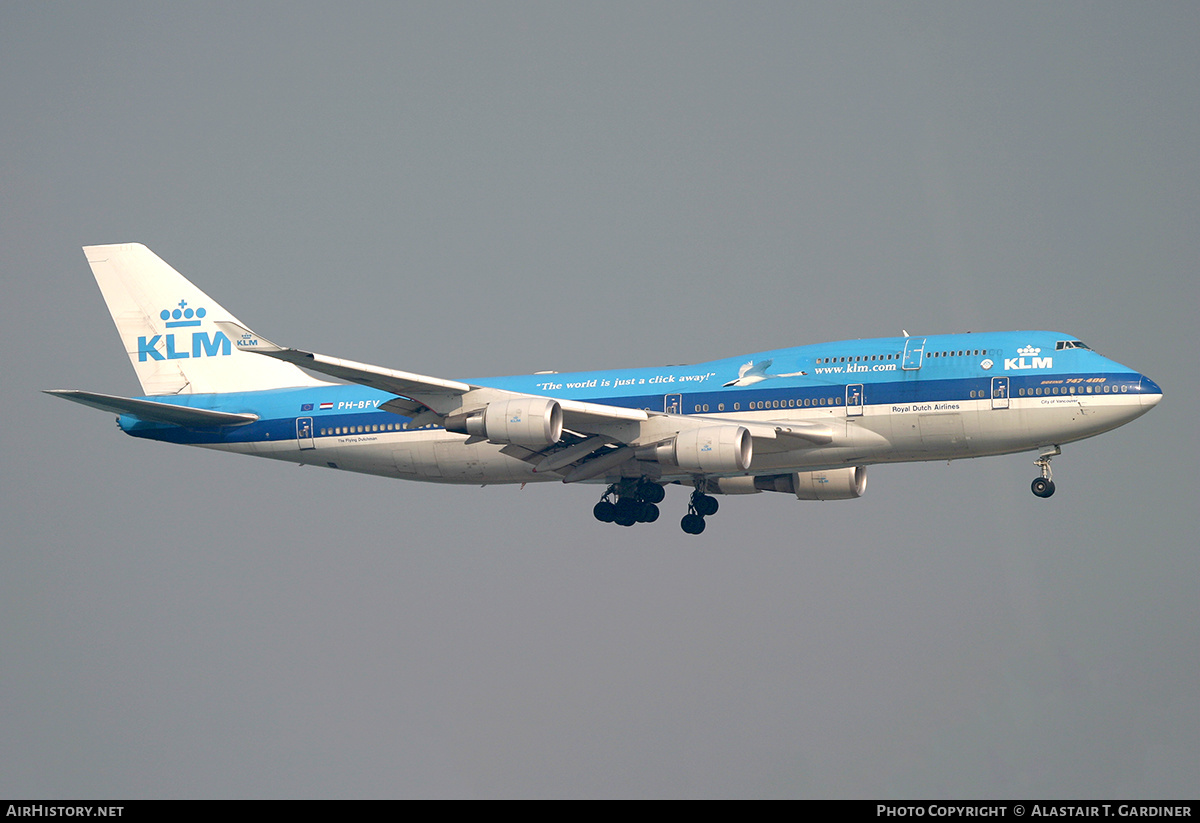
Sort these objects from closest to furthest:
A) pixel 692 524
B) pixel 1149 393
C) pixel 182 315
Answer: pixel 1149 393 < pixel 692 524 < pixel 182 315

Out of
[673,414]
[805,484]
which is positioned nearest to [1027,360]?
[805,484]

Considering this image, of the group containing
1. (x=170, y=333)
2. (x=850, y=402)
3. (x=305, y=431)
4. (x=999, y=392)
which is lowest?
(x=305, y=431)

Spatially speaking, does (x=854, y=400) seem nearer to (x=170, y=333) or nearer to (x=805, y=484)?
(x=805, y=484)

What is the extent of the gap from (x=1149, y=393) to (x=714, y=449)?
569 inches

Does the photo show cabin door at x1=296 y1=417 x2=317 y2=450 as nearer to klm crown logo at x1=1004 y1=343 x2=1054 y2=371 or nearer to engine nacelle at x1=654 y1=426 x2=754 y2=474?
engine nacelle at x1=654 y1=426 x2=754 y2=474

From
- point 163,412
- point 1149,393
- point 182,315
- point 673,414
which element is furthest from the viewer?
point 182,315

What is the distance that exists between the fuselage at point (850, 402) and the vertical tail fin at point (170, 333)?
3.77 meters

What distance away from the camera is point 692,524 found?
59781mm

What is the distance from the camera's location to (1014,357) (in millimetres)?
50625

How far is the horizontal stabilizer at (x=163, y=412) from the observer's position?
2099 inches

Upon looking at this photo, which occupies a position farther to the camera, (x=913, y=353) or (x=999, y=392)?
(x=913, y=353)
